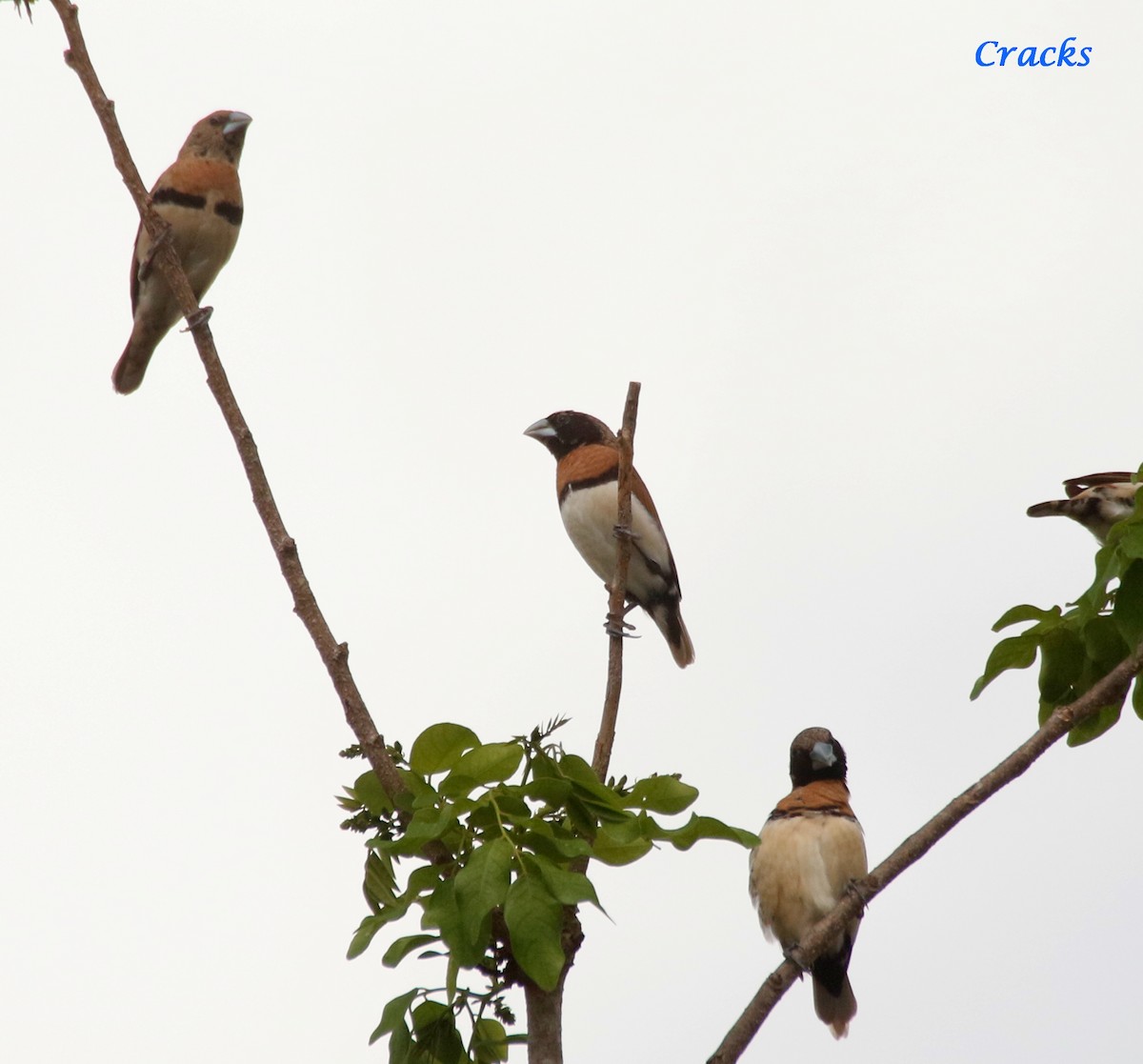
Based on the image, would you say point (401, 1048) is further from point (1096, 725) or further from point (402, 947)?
point (1096, 725)

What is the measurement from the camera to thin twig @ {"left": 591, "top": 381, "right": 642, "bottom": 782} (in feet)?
12.4

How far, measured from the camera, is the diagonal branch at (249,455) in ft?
10.7

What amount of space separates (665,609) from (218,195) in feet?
12.8

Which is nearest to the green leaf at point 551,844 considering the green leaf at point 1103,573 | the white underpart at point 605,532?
the green leaf at point 1103,573

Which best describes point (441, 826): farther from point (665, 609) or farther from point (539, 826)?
point (665, 609)

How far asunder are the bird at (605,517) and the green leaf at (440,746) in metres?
5.03

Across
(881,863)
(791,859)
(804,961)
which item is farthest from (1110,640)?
(791,859)

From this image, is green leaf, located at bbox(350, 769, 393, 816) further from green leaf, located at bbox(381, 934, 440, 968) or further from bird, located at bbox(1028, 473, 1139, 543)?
bird, located at bbox(1028, 473, 1139, 543)

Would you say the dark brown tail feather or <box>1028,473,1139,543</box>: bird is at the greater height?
the dark brown tail feather

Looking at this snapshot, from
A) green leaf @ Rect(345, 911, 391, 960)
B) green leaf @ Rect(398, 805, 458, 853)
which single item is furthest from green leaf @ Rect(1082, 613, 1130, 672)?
green leaf @ Rect(345, 911, 391, 960)

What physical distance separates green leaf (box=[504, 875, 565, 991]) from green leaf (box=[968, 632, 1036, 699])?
1281 mm

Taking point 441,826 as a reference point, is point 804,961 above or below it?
below

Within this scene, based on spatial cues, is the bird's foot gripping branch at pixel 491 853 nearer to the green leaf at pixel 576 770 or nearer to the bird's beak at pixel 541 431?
the green leaf at pixel 576 770

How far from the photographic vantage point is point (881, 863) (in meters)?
3.10
